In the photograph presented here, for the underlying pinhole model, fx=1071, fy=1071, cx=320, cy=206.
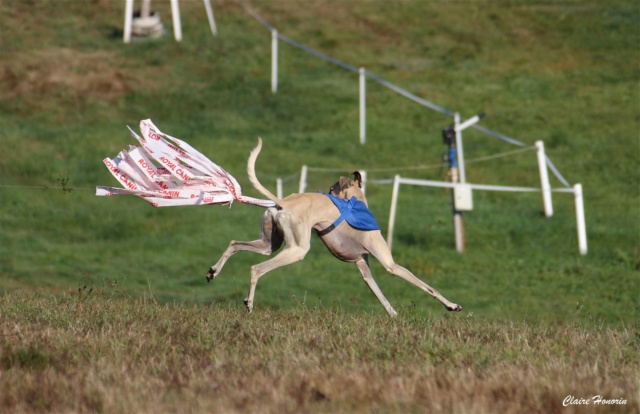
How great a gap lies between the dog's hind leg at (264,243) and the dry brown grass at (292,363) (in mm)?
622

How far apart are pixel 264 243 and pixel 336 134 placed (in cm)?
1626

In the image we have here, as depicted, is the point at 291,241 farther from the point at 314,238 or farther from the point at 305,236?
the point at 314,238

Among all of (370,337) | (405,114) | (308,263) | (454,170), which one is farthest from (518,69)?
(370,337)

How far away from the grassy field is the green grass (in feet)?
0.27

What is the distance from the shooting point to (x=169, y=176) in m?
8.39

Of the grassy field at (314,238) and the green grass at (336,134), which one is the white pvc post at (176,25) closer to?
the green grass at (336,134)

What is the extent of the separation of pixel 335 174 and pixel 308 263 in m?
5.55

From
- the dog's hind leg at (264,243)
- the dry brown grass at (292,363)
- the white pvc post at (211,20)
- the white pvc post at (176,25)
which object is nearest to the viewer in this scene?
the dry brown grass at (292,363)

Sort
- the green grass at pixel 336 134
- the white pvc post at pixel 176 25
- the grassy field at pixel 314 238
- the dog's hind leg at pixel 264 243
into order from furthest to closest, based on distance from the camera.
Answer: the white pvc post at pixel 176 25 < the green grass at pixel 336 134 < the dog's hind leg at pixel 264 243 < the grassy field at pixel 314 238

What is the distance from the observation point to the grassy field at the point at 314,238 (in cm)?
602

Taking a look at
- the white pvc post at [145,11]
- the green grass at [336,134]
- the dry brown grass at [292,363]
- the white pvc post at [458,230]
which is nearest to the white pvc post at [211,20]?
the green grass at [336,134]

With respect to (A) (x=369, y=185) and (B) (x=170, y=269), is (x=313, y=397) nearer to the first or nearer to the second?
(B) (x=170, y=269)

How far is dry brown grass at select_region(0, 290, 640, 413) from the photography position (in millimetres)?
5359

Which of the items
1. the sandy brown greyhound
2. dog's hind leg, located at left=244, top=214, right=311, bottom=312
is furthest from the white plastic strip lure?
dog's hind leg, located at left=244, top=214, right=311, bottom=312
